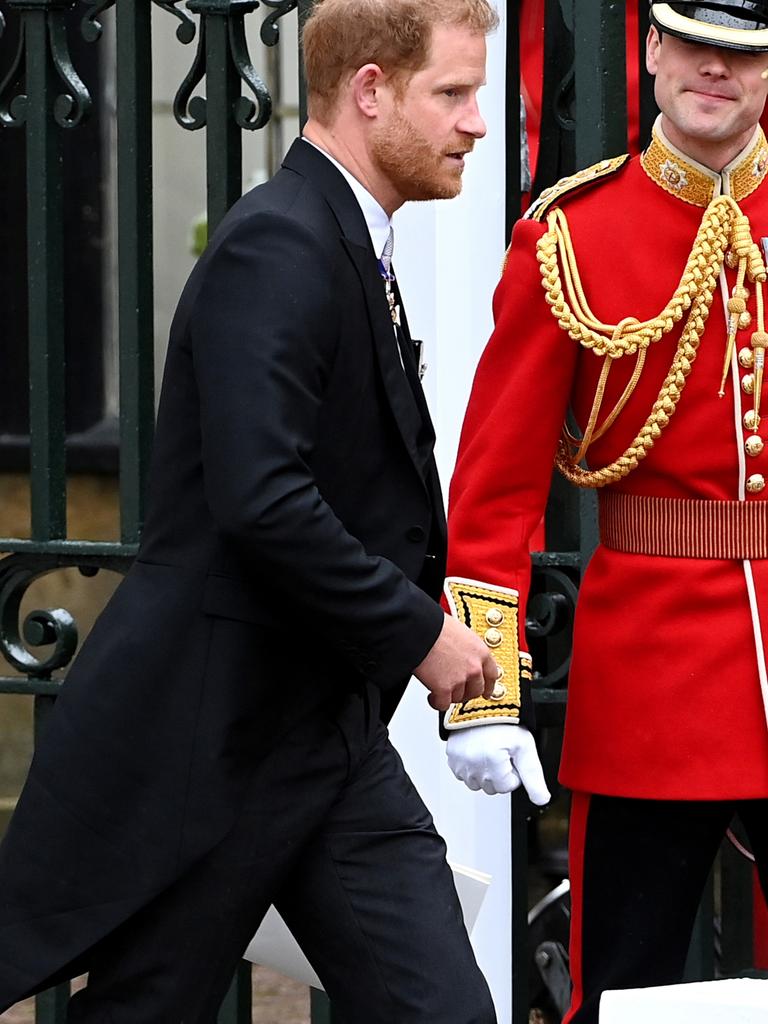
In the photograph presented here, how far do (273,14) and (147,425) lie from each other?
0.76 m

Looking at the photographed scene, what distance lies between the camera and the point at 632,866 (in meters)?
3.21

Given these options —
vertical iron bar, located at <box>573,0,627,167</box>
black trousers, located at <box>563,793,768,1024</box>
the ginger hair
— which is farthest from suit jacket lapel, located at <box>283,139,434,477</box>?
vertical iron bar, located at <box>573,0,627,167</box>

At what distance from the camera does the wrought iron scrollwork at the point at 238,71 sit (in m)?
3.75

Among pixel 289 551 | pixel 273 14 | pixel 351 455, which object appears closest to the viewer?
pixel 289 551

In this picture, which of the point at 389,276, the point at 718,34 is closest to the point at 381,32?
the point at 389,276

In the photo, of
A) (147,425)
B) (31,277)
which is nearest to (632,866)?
(147,425)

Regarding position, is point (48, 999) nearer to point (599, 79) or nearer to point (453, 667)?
point (453, 667)

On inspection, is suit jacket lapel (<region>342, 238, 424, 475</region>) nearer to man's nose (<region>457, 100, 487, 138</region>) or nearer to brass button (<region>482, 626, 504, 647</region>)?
man's nose (<region>457, 100, 487, 138</region>)

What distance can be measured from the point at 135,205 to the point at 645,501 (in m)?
1.18

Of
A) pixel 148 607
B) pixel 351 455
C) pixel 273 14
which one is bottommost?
pixel 148 607

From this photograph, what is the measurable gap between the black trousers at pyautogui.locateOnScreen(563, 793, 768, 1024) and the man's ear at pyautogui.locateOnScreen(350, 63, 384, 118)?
1.09 meters

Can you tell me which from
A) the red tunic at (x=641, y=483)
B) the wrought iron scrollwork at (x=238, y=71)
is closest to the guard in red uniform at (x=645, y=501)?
the red tunic at (x=641, y=483)

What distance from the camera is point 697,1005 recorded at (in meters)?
2.15

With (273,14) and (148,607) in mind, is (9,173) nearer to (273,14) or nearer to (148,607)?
(273,14)
